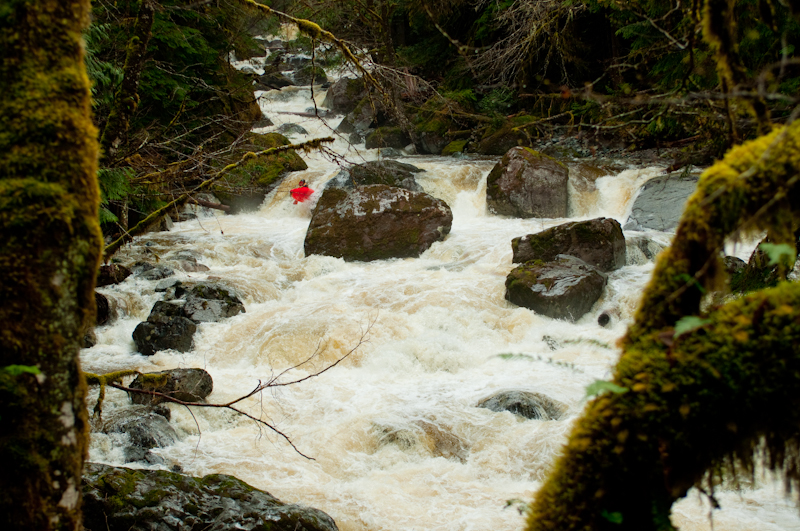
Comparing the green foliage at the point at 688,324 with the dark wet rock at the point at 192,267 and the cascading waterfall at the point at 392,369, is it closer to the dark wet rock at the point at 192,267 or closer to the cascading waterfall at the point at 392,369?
the cascading waterfall at the point at 392,369

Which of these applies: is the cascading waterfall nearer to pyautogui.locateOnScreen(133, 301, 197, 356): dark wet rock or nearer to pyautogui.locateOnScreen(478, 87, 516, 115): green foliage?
pyautogui.locateOnScreen(133, 301, 197, 356): dark wet rock

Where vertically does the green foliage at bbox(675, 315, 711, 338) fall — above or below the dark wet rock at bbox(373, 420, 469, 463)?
above

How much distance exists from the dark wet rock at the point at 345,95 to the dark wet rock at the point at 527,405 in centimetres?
1997

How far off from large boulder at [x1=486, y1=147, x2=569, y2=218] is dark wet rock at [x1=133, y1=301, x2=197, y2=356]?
8131 mm

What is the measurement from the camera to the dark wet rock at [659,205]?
1103cm

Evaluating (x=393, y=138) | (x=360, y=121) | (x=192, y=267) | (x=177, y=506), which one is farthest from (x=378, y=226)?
(x=360, y=121)

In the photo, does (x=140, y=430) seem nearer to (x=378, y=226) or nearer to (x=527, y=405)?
(x=527, y=405)

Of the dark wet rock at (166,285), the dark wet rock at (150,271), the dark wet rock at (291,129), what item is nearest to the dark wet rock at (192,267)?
the dark wet rock at (150,271)

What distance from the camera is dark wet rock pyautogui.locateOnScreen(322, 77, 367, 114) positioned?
941 inches

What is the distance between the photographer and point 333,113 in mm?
23938

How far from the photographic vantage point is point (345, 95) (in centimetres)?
2409

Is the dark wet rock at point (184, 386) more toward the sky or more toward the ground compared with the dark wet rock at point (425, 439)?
more toward the sky

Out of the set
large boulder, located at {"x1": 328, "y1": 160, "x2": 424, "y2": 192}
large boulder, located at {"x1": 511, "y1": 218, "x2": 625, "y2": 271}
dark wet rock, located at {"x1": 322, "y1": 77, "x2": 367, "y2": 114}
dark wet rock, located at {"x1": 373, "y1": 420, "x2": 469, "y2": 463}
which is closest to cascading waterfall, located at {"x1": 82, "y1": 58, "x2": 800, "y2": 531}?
dark wet rock, located at {"x1": 373, "y1": 420, "x2": 469, "y2": 463}

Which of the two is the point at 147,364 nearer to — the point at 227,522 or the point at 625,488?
the point at 227,522
